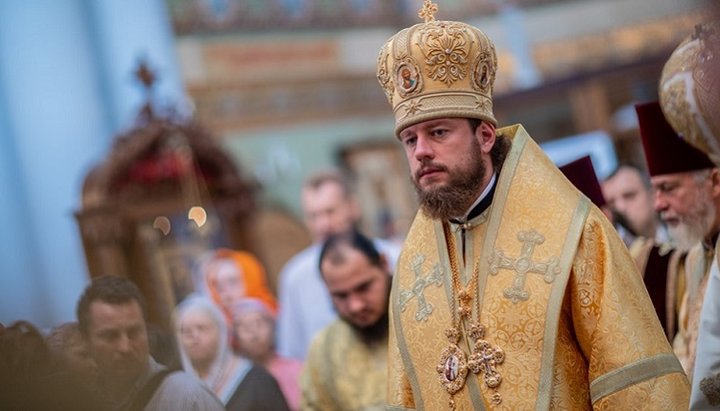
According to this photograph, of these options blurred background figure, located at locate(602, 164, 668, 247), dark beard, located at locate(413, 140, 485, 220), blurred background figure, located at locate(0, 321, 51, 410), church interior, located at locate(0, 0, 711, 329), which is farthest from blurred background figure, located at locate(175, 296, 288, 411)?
blurred background figure, located at locate(602, 164, 668, 247)

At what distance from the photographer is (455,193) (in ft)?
9.21

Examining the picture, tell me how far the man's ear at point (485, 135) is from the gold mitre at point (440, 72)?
19 mm

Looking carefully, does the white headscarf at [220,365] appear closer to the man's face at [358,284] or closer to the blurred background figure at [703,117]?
the man's face at [358,284]

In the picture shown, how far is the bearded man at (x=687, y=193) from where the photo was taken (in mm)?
3326

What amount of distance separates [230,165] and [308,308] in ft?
11.0

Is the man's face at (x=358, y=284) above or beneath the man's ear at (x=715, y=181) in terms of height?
beneath

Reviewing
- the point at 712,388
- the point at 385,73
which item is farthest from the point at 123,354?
the point at 712,388

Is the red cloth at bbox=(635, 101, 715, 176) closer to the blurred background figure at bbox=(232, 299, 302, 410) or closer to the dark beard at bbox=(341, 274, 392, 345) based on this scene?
the dark beard at bbox=(341, 274, 392, 345)

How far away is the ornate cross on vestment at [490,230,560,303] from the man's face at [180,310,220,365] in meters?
1.41

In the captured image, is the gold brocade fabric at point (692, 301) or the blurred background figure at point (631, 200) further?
the blurred background figure at point (631, 200)

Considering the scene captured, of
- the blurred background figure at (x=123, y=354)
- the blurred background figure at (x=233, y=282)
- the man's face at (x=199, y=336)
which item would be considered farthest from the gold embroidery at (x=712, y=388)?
the blurred background figure at (x=233, y=282)

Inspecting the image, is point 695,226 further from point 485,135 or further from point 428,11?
point 428,11

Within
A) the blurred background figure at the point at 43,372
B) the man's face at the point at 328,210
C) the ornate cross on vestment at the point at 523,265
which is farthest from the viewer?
the man's face at the point at 328,210

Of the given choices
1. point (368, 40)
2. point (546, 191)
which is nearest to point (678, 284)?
point (546, 191)
